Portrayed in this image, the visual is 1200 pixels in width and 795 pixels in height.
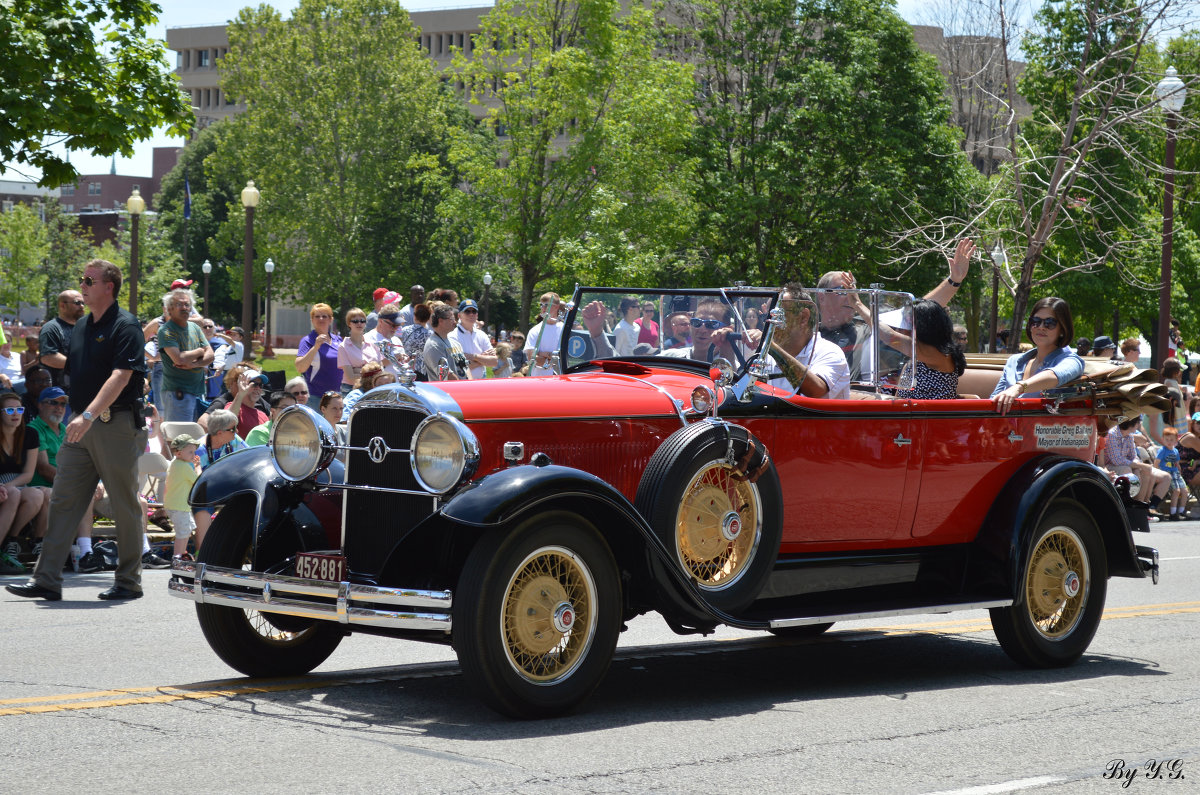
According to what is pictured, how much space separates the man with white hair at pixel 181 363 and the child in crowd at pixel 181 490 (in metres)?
1.32

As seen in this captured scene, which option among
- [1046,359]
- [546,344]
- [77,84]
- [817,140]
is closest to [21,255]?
[817,140]

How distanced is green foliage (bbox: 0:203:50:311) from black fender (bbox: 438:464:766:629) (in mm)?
73354

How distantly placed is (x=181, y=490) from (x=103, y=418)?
7.58 feet

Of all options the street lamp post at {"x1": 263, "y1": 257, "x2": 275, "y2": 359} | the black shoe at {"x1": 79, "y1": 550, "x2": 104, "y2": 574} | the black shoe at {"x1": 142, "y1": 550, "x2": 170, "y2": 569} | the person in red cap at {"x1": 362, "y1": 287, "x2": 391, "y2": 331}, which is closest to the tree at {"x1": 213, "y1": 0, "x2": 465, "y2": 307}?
the street lamp post at {"x1": 263, "y1": 257, "x2": 275, "y2": 359}

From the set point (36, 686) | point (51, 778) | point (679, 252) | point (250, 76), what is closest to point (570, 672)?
point (51, 778)

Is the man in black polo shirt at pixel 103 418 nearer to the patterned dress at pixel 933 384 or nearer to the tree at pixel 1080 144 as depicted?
the patterned dress at pixel 933 384

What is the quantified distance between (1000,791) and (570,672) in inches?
69.1

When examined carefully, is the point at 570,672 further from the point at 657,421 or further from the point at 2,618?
the point at 2,618

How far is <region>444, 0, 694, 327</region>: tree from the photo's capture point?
111 feet

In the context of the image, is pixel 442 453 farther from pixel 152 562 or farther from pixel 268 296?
pixel 268 296

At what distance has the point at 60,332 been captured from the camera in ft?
38.3

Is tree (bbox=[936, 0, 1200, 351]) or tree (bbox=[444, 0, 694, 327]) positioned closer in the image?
tree (bbox=[936, 0, 1200, 351])

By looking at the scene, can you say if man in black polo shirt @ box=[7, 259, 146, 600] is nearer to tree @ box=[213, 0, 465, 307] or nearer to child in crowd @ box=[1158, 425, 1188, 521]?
child in crowd @ box=[1158, 425, 1188, 521]

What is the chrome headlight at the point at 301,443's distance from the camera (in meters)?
5.95
